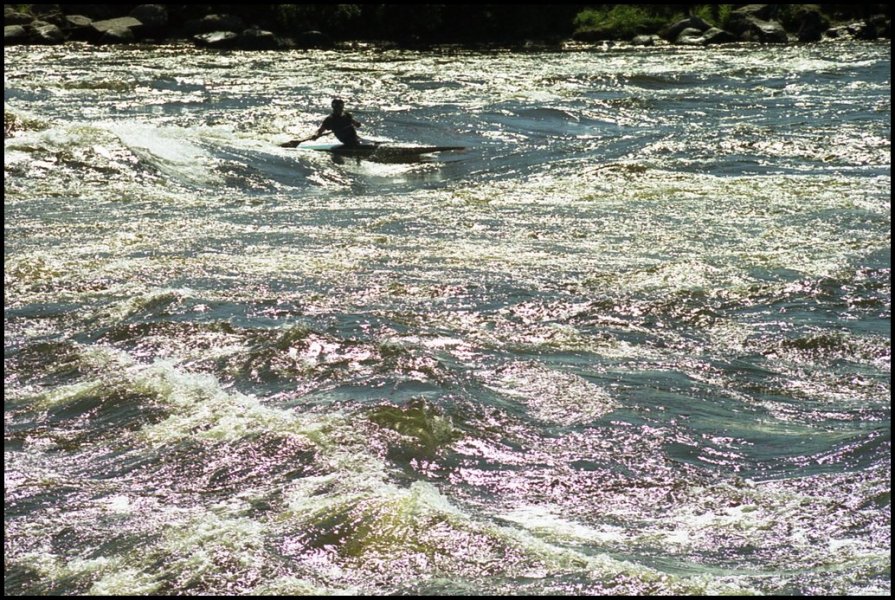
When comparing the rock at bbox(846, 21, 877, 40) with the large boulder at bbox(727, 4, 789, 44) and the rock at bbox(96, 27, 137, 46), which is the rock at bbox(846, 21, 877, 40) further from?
the rock at bbox(96, 27, 137, 46)

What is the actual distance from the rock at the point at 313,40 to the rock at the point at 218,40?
2.13 m

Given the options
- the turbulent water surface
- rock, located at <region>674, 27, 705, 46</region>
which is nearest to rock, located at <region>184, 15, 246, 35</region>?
rock, located at <region>674, 27, 705, 46</region>

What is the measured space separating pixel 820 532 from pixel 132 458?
391cm

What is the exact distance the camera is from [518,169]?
697 inches

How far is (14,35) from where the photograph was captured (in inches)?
1375

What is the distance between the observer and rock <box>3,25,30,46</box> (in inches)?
1368

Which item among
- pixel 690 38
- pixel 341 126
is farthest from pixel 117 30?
pixel 341 126

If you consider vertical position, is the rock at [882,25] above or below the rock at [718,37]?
above

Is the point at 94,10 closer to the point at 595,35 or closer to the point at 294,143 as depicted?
the point at 595,35

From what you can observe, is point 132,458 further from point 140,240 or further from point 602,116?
point 602,116

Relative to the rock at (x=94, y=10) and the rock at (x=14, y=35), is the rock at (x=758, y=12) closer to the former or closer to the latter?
the rock at (x=94, y=10)

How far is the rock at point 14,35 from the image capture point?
34.8 m

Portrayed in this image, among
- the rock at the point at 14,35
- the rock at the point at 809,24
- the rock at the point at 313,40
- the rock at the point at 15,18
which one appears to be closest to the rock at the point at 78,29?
the rock at the point at 15,18

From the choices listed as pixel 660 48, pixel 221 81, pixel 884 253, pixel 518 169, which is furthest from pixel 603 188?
pixel 660 48
